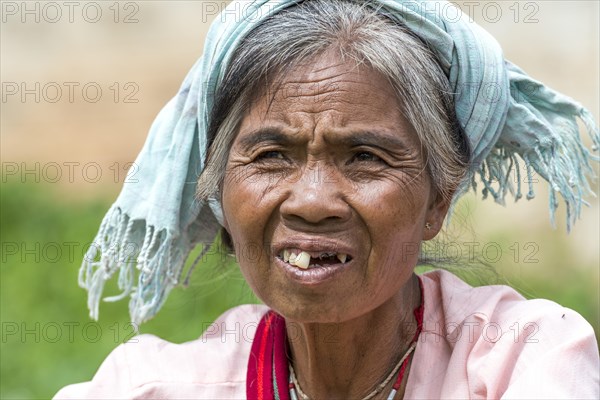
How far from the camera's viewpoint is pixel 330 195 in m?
2.76

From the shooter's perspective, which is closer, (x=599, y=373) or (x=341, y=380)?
(x=599, y=373)

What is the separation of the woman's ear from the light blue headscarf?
0.15 metres

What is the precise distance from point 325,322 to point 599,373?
0.70 m

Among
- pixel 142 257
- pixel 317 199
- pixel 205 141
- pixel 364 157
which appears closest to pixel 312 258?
pixel 317 199

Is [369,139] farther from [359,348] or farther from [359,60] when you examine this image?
[359,348]

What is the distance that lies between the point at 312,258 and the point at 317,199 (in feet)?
0.53

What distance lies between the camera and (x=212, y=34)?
308 centimetres

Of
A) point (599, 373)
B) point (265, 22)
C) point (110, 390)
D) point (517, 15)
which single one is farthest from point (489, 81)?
point (517, 15)

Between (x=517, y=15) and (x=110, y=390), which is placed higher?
(x=517, y=15)

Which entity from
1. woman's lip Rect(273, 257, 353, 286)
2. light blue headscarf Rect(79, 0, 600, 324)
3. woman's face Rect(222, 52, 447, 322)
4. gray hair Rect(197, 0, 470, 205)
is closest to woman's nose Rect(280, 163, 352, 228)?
woman's face Rect(222, 52, 447, 322)

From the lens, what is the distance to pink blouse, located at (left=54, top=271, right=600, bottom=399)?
8.72ft

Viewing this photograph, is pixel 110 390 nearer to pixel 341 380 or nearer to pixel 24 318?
pixel 341 380

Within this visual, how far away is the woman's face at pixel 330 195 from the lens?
2779 millimetres

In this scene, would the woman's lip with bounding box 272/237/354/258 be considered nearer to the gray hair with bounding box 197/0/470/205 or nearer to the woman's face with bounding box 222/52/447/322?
the woman's face with bounding box 222/52/447/322
